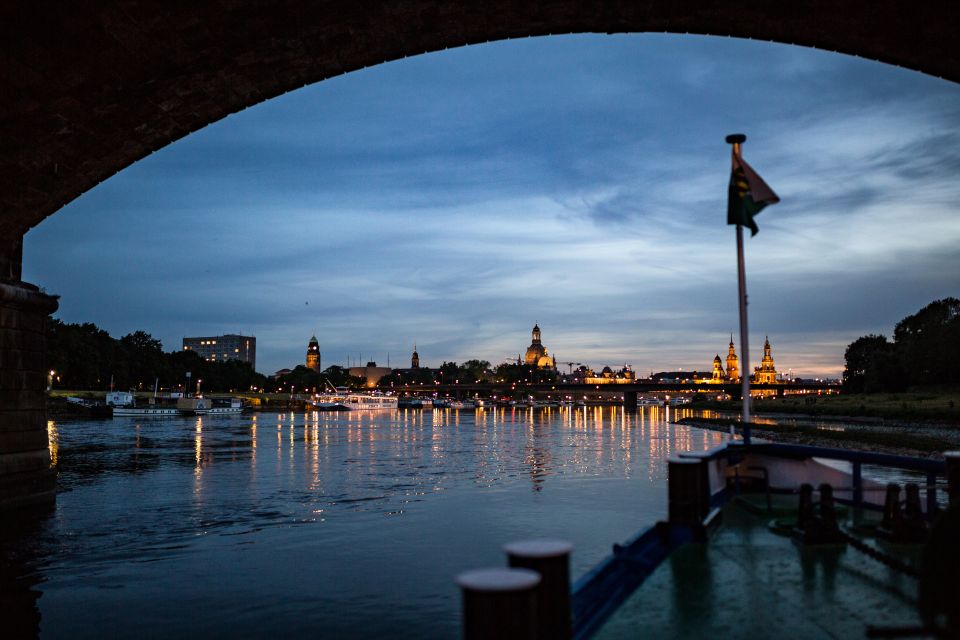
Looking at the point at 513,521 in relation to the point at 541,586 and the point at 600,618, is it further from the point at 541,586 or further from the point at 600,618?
the point at 541,586

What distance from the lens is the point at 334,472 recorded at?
44562 mm

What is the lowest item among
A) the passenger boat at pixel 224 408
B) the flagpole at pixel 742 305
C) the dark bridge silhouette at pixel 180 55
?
the passenger boat at pixel 224 408

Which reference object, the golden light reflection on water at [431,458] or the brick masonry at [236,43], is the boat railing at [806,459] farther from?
the golden light reflection on water at [431,458]

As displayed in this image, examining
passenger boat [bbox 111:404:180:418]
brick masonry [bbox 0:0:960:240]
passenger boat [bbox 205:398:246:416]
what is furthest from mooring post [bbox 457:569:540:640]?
passenger boat [bbox 205:398:246:416]

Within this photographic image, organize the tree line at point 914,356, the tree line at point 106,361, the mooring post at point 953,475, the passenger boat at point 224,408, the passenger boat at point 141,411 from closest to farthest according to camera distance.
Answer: the mooring post at point 953,475 < the tree line at point 914,356 < the passenger boat at point 141,411 < the tree line at point 106,361 < the passenger boat at point 224,408

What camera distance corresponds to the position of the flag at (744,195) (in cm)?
1441

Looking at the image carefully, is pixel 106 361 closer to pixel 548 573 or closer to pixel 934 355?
pixel 934 355

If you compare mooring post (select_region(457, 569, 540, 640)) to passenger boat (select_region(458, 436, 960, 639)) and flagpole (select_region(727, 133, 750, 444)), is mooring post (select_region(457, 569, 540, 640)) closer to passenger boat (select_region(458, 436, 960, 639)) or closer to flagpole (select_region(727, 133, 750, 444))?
passenger boat (select_region(458, 436, 960, 639))

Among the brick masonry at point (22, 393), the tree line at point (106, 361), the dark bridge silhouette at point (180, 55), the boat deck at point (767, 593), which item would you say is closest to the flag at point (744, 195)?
the dark bridge silhouette at point (180, 55)

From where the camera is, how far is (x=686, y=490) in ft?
40.8

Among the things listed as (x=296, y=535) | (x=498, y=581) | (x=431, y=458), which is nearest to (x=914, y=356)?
(x=431, y=458)

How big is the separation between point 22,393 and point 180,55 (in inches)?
501

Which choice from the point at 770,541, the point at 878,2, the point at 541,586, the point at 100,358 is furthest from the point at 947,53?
the point at 100,358

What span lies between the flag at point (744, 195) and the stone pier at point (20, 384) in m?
22.3
